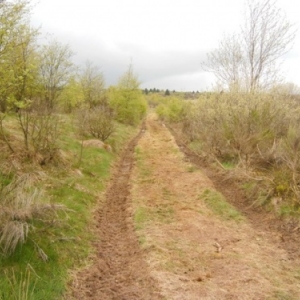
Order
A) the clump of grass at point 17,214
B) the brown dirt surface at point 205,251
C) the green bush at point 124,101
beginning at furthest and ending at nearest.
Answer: the green bush at point 124,101 < the brown dirt surface at point 205,251 < the clump of grass at point 17,214

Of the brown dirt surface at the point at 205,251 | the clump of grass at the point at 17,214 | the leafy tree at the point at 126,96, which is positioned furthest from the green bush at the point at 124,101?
the clump of grass at the point at 17,214

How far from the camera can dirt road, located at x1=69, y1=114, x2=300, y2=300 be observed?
17.7 ft

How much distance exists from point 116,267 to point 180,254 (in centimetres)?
141

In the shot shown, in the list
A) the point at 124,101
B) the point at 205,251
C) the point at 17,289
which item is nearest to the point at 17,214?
the point at 17,289

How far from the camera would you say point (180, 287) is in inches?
215

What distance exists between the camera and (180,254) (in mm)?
6742

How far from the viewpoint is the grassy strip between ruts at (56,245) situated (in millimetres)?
4867

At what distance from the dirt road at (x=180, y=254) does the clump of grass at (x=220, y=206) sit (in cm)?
4

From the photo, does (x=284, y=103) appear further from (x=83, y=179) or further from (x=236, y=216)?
(x=83, y=179)

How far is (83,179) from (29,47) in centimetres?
525

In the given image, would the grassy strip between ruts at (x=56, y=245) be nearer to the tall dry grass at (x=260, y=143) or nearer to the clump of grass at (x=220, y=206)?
the clump of grass at (x=220, y=206)

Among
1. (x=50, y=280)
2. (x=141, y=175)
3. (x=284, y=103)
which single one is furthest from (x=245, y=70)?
(x=50, y=280)

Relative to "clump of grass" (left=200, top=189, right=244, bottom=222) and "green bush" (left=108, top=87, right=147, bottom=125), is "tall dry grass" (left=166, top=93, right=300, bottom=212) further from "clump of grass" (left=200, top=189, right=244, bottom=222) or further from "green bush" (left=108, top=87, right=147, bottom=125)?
"green bush" (left=108, top=87, right=147, bottom=125)

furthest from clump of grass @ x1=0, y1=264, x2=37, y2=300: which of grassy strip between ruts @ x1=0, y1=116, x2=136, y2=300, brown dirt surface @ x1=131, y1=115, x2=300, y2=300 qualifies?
brown dirt surface @ x1=131, y1=115, x2=300, y2=300
